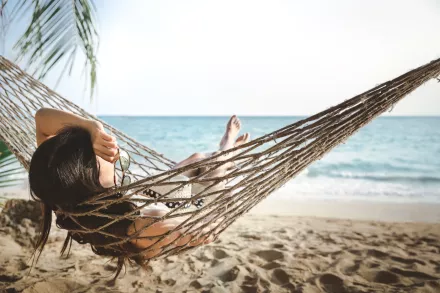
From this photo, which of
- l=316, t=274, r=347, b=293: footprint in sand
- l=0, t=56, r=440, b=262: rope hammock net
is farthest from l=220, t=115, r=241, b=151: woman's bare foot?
l=316, t=274, r=347, b=293: footprint in sand

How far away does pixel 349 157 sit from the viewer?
8102 mm

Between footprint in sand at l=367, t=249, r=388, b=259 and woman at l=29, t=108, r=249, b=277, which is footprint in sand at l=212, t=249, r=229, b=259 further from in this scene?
woman at l=29, t=108, r=249, b=277

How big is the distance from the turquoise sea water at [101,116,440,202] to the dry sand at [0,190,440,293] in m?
2.45

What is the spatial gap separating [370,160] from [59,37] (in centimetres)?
755

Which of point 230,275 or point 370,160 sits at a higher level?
point 370,160

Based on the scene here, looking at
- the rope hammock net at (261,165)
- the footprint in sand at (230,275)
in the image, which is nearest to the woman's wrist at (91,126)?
the rope hammock net at (261,165)

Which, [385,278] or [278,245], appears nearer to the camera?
[385,278]

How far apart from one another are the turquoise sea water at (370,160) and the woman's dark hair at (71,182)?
4152 mm

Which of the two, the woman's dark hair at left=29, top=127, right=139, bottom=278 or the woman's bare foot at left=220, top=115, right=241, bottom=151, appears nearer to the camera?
the woman's dark hair at left=29, top=127, right=139, bottom=278

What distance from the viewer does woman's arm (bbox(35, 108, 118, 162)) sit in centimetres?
94

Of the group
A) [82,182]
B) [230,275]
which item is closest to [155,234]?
[82,182]

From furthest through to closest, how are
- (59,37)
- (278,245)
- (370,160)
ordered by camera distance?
1. (370,160)
2. (278,245)
3. (59,37)

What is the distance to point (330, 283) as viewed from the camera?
171 cm

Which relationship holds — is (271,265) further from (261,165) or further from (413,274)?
(261,165)
